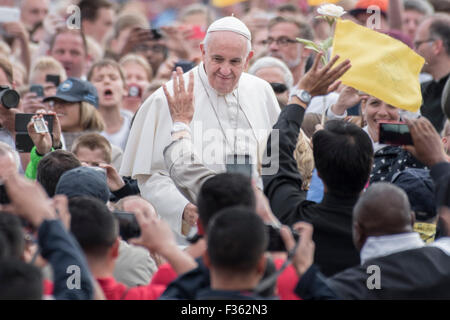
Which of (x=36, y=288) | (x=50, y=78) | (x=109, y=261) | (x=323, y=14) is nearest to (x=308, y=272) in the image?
(x=109, y=261)

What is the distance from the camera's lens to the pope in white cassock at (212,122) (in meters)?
5.79

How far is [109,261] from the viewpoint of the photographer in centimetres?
375

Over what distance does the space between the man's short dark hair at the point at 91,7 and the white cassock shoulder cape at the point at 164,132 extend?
528cm

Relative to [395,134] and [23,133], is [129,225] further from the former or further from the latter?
[23,133]

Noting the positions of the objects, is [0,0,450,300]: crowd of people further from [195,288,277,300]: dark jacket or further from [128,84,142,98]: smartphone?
[128,84,142,98]: smartphone

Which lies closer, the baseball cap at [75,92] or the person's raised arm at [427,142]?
the person's raised arm at [427,142]

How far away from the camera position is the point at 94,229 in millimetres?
3713

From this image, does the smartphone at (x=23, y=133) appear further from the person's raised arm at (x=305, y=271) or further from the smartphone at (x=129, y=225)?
the person's raised arm at (x=305, y=271)

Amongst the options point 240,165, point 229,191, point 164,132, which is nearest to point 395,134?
point 240,165

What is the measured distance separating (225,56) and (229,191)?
219 cm

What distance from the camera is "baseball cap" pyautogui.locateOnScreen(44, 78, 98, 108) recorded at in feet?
24.1

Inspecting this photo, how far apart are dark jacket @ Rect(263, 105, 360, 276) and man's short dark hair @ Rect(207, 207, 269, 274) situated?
0.91m

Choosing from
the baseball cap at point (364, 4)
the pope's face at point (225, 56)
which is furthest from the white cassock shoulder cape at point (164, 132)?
the baseball cap at point (364, 4)

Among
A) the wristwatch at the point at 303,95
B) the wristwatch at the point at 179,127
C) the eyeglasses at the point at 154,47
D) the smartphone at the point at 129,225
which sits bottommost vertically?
the smartphone at the point at 129,225
